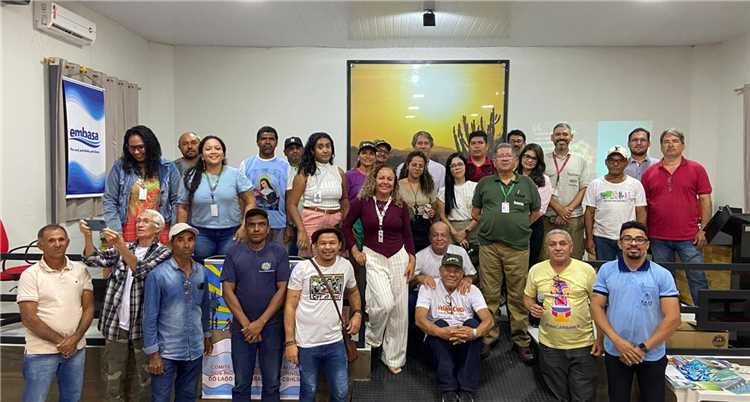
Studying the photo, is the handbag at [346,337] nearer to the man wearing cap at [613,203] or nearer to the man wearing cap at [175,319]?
the man wearing cap at [175,319]

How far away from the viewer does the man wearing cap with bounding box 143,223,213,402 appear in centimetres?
277

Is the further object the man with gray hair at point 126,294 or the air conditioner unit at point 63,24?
the air conditioner unit at point 63,24

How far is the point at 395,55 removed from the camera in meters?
A: 6.71

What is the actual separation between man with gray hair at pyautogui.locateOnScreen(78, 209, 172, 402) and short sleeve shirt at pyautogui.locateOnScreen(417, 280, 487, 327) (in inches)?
68.7

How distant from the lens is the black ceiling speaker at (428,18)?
199 inches

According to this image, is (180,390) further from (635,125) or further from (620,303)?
(635,125)

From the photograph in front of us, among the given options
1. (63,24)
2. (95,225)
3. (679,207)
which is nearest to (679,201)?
(679,207)

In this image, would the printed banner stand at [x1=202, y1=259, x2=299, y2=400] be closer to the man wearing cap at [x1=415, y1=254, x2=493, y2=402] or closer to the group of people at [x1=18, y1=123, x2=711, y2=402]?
the group of people at [x1=18, y1=123, x2=711, y2=402]

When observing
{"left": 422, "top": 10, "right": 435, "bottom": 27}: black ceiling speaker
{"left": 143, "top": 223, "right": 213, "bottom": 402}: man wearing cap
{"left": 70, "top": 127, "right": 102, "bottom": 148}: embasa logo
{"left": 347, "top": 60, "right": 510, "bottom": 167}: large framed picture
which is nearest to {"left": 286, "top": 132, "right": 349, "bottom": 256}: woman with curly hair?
{"left": 143, "top": 223, "right": 213, "bottom": 402}: man wearing cap

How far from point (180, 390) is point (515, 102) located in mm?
5467

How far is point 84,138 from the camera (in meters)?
4.91

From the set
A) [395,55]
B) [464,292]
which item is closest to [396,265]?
[464,292]

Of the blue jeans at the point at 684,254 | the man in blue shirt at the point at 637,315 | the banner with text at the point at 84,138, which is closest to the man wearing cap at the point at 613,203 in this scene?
the blue jeans at the point at 684,254

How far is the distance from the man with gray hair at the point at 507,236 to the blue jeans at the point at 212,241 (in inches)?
71.9
